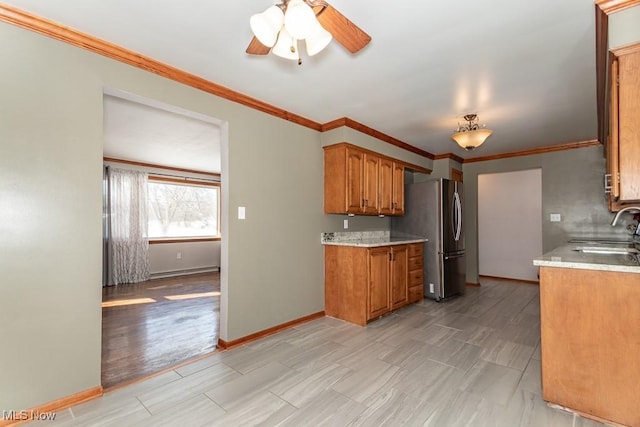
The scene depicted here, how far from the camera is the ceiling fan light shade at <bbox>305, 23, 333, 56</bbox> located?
1.46 metres

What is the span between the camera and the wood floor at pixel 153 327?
2436mm

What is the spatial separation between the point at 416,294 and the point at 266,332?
2.26 metres

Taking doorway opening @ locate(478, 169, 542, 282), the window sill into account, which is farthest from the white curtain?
doorway opening @ locate(478, 169, 542, 282)

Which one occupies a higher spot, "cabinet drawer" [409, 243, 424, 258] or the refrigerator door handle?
the refrigerator door handle

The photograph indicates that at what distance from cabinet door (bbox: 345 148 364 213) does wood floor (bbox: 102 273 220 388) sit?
6.91 feet

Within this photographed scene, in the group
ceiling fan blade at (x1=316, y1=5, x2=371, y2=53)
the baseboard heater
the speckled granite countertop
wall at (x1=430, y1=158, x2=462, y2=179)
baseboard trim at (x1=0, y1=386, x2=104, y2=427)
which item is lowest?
the baseboard heater

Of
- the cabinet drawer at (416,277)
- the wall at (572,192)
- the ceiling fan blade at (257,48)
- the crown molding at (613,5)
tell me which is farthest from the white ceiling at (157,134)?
the wall at (572,192)

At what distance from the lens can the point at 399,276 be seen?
382 centimetres

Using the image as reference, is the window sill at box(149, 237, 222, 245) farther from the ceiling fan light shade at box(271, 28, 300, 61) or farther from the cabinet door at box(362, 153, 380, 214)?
the ceiling fan light shade at box(271, 28, 300, 61)

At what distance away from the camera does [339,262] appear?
3564mm

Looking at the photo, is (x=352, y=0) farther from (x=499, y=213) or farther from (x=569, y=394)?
(x=499, y=213)

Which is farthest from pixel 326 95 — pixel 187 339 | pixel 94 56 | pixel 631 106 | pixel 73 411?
pixel 73 411

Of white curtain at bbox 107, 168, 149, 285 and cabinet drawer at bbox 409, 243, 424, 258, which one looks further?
white curtain at bbox 107, 168, 149, 285

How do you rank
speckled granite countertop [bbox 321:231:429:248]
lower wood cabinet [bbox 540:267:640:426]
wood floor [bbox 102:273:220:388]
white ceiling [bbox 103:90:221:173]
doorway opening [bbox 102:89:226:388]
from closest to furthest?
lower wood cabinet [bbox 540:267:640:426]
wood floor [bbox 102:273:220:388]
doorway opening [bbox 102:89:226:388]
white ceiling [bbox 103:90:221:173]
speckled granite countertop [bbox 321:231:429:248]
